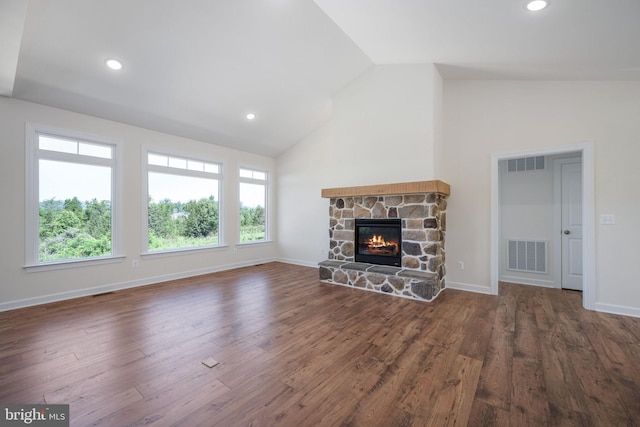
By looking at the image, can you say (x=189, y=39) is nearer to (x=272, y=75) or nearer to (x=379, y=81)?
(x=272, y=75)

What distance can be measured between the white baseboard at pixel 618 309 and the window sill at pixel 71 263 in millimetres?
6716

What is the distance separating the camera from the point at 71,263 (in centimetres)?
380

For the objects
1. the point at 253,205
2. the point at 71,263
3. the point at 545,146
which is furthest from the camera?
the point at 253,205

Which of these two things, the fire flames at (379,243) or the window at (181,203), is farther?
the window at (181,203)

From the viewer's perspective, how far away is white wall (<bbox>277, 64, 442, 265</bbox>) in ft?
13.1

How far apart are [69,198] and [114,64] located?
2.04 meters

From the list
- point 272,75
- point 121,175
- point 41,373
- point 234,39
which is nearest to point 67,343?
point 41,373

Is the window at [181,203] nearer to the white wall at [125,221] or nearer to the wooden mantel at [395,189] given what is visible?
the white wall at [125,221]

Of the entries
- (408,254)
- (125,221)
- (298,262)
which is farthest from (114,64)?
(298,262)

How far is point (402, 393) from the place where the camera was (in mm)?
1802

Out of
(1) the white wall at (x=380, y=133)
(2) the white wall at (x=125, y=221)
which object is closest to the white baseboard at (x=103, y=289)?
(2) the white wall at (x=125, y=221)

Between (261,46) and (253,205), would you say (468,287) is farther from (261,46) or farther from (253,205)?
(253,205)

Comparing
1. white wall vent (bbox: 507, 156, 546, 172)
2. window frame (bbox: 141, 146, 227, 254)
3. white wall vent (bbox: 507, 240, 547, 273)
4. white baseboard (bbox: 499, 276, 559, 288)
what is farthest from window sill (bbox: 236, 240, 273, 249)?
white wall vent (bbox: 507, 156, 546, 172)

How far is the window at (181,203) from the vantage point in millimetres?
4756
